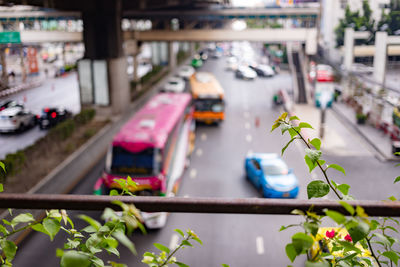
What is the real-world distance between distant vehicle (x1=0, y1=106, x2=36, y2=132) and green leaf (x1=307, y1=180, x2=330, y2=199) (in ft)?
56.8

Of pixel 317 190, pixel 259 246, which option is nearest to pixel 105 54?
pixel 259 246

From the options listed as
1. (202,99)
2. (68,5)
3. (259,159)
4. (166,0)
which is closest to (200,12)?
(166,0)

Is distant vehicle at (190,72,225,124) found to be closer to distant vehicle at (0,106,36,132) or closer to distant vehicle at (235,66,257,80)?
distant vehicle at (0,106,36,132)

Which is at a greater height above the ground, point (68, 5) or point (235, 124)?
point (68, 5)

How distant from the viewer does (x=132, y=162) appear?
14.2 m

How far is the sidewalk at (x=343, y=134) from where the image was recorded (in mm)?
20969

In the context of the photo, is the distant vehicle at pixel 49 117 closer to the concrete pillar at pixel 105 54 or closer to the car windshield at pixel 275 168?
the concrete pillar at pixel 105 54

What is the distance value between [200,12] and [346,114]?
18368 millimetres

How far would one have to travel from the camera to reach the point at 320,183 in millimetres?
2088

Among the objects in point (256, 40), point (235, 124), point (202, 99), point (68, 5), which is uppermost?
point (68, 5)

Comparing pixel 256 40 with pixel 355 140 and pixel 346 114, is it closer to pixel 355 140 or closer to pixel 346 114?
pixel 346 114

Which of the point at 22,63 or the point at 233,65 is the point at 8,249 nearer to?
the point at 22,63

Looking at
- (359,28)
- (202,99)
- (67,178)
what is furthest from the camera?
(202,99)

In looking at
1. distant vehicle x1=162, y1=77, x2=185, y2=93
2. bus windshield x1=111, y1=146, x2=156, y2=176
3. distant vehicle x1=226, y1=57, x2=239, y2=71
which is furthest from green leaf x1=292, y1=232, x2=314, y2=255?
distant vehicle x1=226, y1=57, x2=239, y2=71
